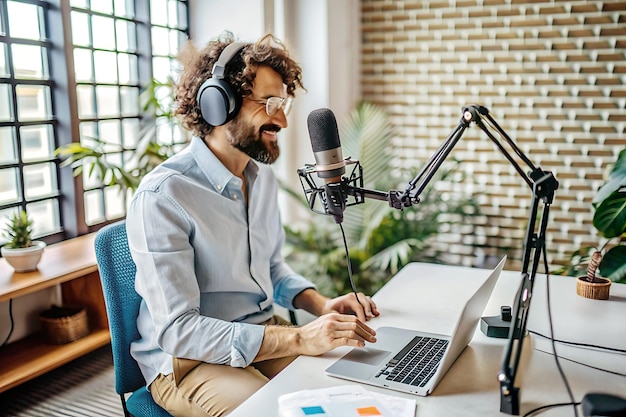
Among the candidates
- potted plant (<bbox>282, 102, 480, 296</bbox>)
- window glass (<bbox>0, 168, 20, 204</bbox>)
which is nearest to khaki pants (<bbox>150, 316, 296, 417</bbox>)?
window glass (<bbox>0, 168, 20, 204</bbox>)

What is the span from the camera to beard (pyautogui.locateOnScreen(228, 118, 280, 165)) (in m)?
1.83

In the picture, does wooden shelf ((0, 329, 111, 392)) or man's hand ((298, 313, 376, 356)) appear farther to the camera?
wooden shelf ((0, 329, 111, 392))

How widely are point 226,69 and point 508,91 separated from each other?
2.47m

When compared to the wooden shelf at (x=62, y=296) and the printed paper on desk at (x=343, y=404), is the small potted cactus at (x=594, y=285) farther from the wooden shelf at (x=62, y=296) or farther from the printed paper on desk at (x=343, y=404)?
the wooden shelf at (x=62, y=296)

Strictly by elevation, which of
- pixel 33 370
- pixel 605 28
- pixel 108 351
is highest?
pixel 605 28

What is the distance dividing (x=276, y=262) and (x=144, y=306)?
56cm

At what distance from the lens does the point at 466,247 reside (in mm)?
4004

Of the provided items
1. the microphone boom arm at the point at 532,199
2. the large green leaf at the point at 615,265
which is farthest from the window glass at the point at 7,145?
the large green leaf at the point at 615,265

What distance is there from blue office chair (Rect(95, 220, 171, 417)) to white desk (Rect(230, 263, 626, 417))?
1.64 feet

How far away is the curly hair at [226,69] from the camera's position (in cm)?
181

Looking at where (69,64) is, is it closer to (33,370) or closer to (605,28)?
(33,370)

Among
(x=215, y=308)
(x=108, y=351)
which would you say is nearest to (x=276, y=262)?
(x=215, y=308)

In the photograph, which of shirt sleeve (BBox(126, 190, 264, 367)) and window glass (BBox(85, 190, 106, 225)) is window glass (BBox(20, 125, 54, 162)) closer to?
window glass (BBox(85, 190, 106, 225))

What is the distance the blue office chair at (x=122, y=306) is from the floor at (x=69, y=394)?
1.15 meters
